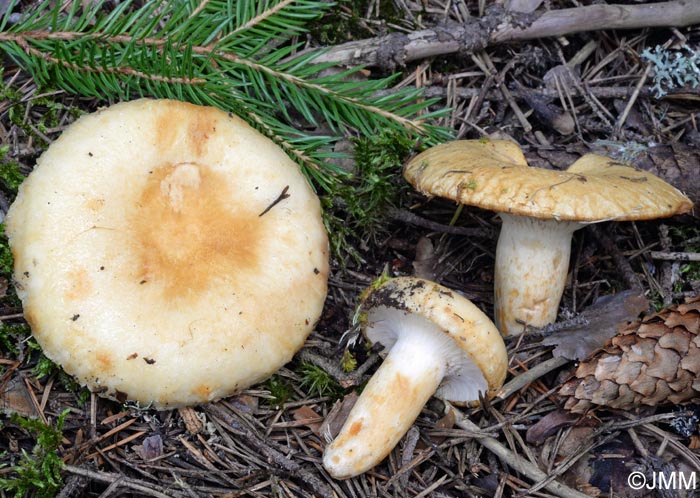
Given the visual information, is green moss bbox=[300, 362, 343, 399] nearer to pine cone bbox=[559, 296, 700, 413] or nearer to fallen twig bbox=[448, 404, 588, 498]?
fallen twig bbox=[448, 404, 588, 498]

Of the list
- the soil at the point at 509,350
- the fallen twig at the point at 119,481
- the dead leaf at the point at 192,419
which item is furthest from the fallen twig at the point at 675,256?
the fallen twig at the point at 119,481

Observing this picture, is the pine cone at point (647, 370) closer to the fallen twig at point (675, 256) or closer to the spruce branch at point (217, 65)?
the fallen twig at point (675, 256)

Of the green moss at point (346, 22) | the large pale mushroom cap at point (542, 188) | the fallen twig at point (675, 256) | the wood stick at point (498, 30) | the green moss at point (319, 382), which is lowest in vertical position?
the green moss at point (319, 382)

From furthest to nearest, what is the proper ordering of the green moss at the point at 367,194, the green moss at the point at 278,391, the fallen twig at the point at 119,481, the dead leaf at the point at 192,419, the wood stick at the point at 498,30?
the wood stick at the point at 498,30 → the green moss at the point at 367,194 → the green moss at the point at 278,391 → the dead leaf at the point at 192,419 → the fallen twig at the point at 119,481

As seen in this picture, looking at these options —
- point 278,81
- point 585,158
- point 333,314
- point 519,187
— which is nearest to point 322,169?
point 278,81

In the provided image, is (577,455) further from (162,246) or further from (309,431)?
(162,246)

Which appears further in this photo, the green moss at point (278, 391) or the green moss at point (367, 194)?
the green moss at point (367, 194)

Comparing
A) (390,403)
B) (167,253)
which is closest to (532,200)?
(390,403)

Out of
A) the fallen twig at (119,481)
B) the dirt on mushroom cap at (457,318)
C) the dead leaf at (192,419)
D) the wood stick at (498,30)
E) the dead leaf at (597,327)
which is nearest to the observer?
the fallen twig at (119,481)

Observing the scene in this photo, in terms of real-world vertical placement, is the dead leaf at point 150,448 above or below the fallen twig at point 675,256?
below
